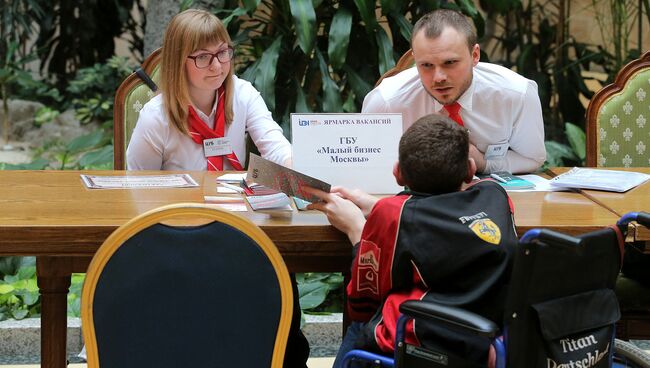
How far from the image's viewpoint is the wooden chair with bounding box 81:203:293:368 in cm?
187

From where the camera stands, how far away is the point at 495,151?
10.3 ft

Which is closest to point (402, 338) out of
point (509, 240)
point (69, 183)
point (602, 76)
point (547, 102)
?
point (509, 240)

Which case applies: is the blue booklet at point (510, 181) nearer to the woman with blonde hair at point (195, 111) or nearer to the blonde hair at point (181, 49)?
the woman with blonde hair at point (195, 111)

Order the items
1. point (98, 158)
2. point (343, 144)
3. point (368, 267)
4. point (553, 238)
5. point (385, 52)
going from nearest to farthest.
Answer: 1. point (553, 238)
2. point (368, 267)
3. point (343, 144)
4. point (385, 52)
5. point (98, 158)

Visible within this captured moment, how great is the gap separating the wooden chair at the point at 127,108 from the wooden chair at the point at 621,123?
154 cm

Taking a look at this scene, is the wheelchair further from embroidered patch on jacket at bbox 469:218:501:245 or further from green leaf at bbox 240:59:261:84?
green leaf at bbox 240:59:261:84

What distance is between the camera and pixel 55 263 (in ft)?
8.50

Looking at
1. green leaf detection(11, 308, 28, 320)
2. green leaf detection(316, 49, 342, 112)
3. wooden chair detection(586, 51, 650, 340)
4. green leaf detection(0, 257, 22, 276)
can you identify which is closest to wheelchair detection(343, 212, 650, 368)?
wooden chair detection(586, 51, 650, 340)

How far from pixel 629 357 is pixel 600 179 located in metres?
0.62

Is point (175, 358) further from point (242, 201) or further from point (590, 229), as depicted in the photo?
point (590, 229)

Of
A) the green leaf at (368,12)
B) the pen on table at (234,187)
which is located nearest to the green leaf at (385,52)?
the green leaf at (368,12)

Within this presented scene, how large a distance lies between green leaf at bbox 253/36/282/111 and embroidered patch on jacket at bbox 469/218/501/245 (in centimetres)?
263

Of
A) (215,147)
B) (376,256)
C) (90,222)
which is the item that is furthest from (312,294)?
(376,256)

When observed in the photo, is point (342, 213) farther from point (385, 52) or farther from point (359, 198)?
point (385, 52)
